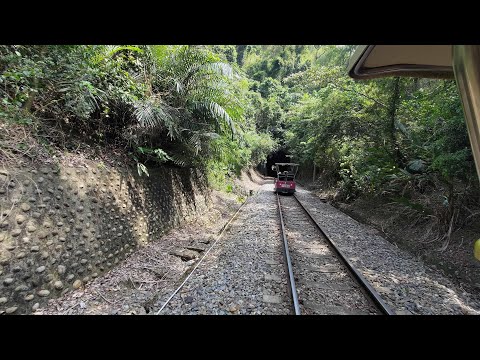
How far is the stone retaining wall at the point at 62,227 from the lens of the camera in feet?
9.65

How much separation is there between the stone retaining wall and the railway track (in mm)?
3195

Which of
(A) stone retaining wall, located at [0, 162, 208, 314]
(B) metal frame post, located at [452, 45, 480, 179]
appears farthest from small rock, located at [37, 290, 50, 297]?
(B) metal frame post, located at [452, 45, 480, 179]

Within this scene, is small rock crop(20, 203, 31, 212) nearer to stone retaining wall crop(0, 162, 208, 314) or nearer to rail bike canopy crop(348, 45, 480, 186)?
stone retaining wall crop(0, 162, 208, 314)

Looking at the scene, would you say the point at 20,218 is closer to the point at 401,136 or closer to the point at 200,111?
the point at 200,111

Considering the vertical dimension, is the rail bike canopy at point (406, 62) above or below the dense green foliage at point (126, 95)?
below

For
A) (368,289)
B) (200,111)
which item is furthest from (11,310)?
(200,111)

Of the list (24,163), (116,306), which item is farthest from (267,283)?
(24,163)

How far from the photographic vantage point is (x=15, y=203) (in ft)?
10.2

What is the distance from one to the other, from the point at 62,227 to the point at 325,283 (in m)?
4.22

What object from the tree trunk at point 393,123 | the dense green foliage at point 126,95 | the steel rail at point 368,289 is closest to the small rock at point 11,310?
the dense green foliage at point 126,95

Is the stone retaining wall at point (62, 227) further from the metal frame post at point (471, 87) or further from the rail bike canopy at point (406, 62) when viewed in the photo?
the metal frame post at point (471, 87)

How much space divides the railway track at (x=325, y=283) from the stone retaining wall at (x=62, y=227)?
10.5 ft
